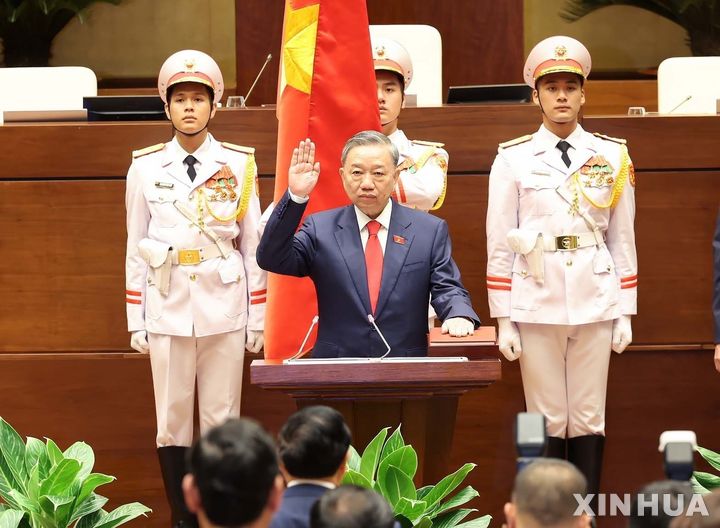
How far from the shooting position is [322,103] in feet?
12.9

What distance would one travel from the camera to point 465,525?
3203 mm

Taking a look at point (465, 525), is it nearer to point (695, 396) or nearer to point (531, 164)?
point (531, 164)

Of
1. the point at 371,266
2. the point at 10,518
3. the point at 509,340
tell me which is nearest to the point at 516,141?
the point at 509,340

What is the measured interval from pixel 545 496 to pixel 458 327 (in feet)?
4.63

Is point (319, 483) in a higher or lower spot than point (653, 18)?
lower

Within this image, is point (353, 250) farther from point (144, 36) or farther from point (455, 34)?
point (144, 36)

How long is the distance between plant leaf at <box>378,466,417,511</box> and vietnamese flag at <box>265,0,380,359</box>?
0.97 meters

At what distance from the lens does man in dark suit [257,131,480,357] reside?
11.6 ft

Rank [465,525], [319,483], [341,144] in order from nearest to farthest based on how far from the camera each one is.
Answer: [319,483]
[465,525]
[341,144]

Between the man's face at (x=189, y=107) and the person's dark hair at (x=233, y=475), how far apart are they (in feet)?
7.51

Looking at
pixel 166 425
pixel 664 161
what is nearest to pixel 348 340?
pixel 166 425

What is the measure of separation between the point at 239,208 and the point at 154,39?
14.3 ft

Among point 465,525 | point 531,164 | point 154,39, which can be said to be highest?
point 154,39

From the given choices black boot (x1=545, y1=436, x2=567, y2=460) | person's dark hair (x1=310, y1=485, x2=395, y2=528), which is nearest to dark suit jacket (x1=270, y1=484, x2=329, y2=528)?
person's dark hair (x1=310, y1=485, x2=395, y2=528)
